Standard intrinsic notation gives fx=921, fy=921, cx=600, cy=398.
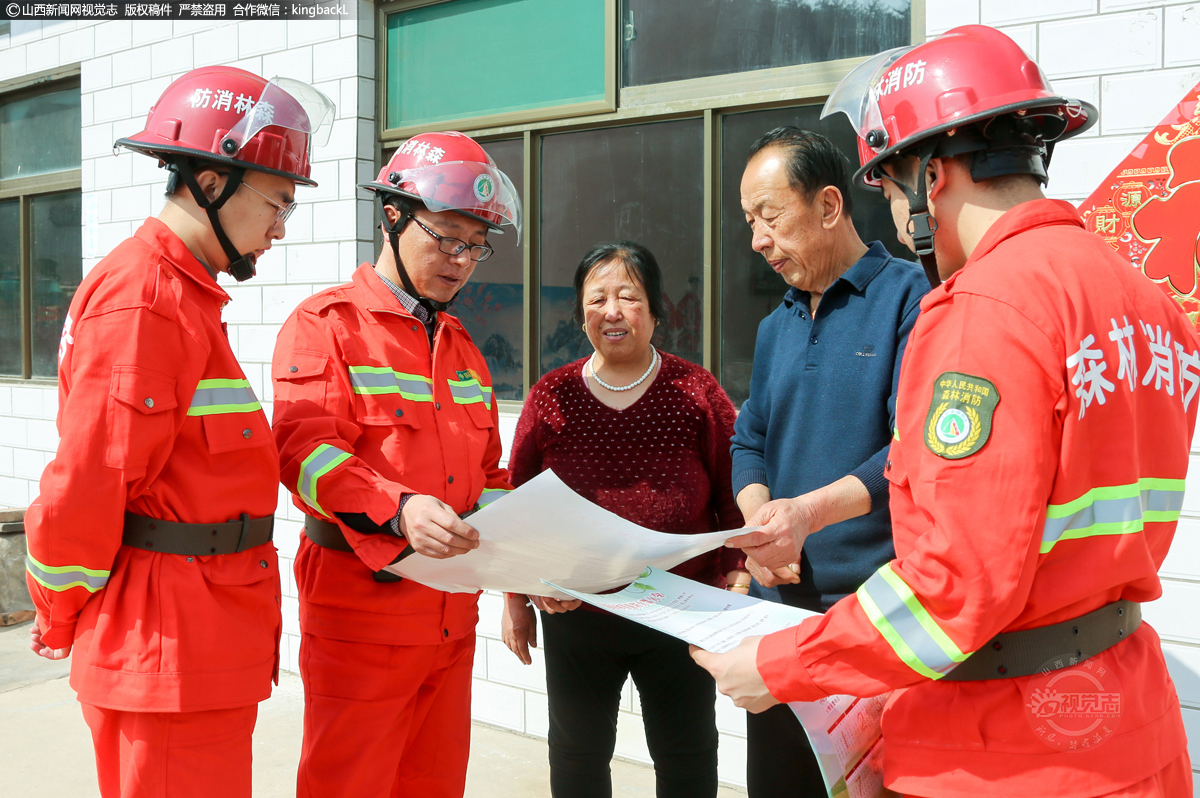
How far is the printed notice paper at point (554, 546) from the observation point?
1857mm

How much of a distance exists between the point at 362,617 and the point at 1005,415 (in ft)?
5.68

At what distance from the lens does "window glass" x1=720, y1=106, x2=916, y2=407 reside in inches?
147

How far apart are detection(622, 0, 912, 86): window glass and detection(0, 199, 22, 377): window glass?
212 inches

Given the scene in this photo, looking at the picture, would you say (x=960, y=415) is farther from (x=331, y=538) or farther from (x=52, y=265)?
(x=52, y=265)

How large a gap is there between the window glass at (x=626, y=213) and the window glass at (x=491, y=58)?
266 millimetres

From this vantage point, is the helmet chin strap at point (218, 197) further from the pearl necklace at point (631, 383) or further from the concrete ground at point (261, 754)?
the concrete ground at point (261, 754)

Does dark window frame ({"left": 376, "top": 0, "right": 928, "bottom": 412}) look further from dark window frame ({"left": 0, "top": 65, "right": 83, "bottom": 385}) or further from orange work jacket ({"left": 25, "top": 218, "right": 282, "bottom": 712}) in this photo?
dark window frame ({"left": 0, "top": 65, "right": 83, "bottom": 385})

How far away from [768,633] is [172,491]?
124 centimetres

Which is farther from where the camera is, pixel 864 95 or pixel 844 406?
pixel 844 406

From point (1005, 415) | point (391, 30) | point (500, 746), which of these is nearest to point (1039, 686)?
point (1005, 415)

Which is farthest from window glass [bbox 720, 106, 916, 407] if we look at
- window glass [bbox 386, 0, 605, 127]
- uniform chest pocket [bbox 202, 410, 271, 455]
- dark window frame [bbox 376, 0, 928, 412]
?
uniform chest pocket [bbox 202, 410, 271, 455]

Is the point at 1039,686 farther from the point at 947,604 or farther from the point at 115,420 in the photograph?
the point at 115,420

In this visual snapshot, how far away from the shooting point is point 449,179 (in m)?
2.52

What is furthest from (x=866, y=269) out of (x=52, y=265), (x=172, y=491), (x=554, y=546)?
(x=52, y=265)
